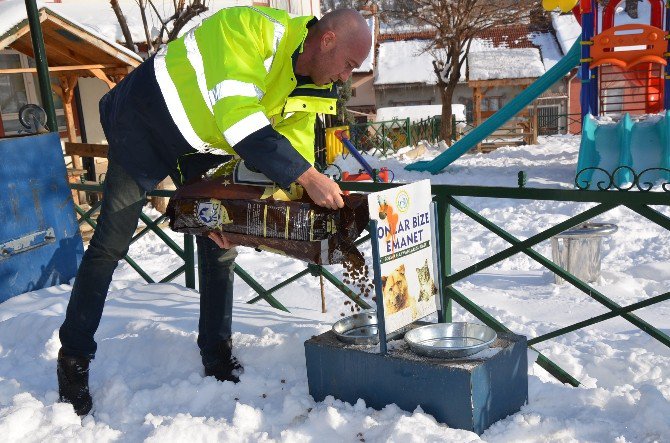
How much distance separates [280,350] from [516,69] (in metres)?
23.0

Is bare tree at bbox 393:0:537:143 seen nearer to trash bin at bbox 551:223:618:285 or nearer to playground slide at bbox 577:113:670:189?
playground slide at bbox 577:113:670:189

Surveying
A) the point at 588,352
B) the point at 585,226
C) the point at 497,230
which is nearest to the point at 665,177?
the point at 585,226

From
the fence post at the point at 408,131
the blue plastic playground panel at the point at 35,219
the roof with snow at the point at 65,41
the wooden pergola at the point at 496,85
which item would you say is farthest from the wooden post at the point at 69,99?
the wooden pergola at the point at 496,85

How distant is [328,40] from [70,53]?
10.2 metres

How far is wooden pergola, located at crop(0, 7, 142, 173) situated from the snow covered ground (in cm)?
641

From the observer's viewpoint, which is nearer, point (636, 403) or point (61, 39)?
point (636, 403)

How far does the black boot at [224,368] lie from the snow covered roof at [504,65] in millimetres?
21397

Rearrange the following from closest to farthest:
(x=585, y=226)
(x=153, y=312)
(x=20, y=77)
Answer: (x=153, y=312) < (x=585, y=226) < (x=20, y=77)

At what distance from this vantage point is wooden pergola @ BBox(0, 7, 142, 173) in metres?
9.95

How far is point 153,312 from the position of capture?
403cm

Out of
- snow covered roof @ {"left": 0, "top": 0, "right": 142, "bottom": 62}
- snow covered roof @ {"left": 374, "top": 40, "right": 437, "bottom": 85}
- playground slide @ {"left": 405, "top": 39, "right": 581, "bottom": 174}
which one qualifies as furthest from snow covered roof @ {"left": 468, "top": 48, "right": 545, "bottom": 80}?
snow covered roof @ {"left": 0, "top": 0, "right": 142, "bottom": 62}

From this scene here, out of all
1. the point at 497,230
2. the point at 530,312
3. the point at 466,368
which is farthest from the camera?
the point at 530,312

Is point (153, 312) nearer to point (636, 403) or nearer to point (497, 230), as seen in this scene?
point (497, 230)

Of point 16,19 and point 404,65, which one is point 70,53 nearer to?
point 16,19
